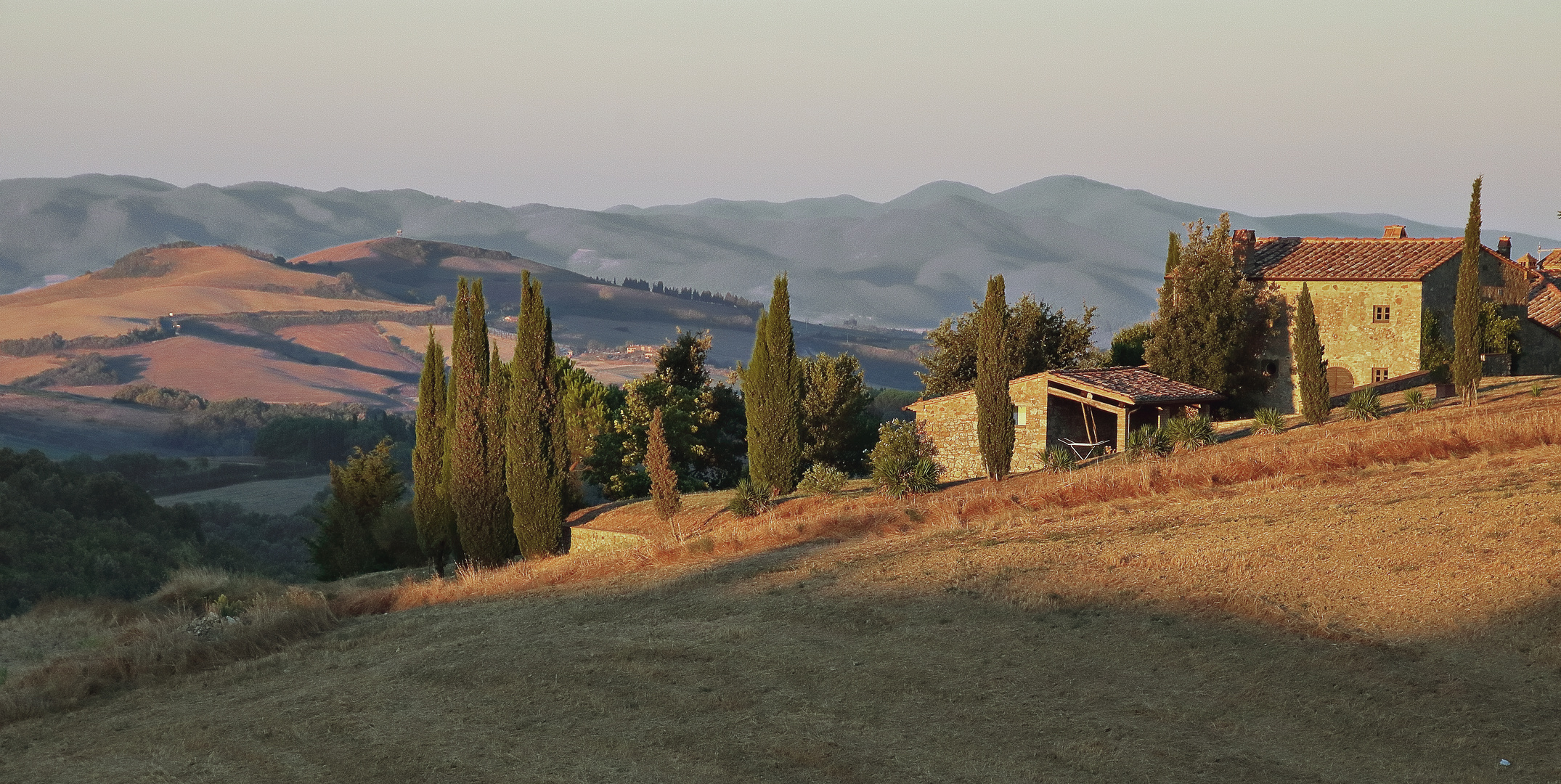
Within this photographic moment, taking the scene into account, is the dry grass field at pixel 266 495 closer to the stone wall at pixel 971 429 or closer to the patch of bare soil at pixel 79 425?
Answer: the patch of bare soil at pixel 79 425

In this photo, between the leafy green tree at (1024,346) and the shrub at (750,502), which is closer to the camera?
the shrub at (750,502)

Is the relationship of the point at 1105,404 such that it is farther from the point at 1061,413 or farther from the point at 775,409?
the point at 775,409

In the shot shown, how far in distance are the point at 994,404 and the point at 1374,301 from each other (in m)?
19.7

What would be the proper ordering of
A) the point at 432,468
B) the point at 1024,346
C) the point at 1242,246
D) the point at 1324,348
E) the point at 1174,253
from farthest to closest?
the point at 1024,346 → the point at 1174,253 → the point at 1242,246 → the point at 1324,348 → the point at 432,468

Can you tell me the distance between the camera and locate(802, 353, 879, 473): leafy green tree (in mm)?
51375

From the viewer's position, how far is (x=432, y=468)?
126 ft

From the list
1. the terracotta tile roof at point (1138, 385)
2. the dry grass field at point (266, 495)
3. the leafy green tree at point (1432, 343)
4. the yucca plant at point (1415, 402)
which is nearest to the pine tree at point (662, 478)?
the terracotta tile roof at point (1138, 385)

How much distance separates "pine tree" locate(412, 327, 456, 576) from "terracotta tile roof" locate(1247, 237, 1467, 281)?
2921 centimetres

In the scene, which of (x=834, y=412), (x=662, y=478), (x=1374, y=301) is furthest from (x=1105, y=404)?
(x=834, y=412)

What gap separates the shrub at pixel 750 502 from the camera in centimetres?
3119

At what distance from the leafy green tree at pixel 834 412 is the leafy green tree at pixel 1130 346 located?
33.9 ft

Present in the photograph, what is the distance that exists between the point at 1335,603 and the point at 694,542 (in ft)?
40.5

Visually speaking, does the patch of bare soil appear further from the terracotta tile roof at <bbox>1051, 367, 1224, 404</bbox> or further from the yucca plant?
the yucca plant

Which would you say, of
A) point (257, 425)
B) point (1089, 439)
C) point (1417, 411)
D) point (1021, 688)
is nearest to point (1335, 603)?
point (1021, 688)
